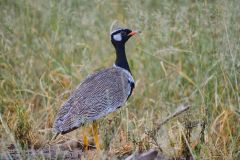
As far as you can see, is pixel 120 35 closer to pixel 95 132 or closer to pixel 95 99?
pixel 95 99

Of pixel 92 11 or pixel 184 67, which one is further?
pixel 92 11

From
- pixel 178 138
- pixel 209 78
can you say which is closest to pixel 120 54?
pixel 209 78

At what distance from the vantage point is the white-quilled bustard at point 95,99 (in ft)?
16.6

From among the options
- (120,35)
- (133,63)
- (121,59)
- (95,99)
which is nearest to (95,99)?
(95,99)

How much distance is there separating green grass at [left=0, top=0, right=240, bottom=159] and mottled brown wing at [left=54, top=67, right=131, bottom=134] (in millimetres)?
130

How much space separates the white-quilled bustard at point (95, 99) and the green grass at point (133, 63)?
0.43 ft

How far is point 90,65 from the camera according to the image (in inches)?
275

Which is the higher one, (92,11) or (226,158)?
(92,11)

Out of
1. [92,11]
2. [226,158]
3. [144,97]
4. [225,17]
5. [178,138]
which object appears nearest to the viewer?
[226,158]

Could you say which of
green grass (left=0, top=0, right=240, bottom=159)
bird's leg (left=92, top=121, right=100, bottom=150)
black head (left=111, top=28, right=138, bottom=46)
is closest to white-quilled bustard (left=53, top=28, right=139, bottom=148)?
bird's leg (left=92, top=121, right=100, bottom=150)

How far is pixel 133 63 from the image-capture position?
7.04 m

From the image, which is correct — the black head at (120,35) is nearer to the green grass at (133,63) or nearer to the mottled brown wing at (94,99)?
the green grass at (133,63)

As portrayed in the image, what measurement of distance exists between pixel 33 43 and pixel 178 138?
2.57 m

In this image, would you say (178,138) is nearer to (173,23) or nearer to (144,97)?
(144,97)
